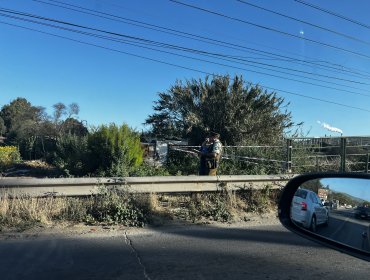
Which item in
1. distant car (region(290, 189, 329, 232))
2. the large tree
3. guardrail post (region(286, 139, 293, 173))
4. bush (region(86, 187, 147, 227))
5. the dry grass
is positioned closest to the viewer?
distant car (region(290, 189, 329, 232))

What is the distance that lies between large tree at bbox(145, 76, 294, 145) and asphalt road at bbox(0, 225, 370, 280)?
900 inches

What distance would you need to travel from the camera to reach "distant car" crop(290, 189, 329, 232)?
2699 mm

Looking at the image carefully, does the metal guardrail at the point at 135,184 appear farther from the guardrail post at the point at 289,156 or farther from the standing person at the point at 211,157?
the guardrail post at the point at 289,156

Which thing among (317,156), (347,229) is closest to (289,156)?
(317,156)

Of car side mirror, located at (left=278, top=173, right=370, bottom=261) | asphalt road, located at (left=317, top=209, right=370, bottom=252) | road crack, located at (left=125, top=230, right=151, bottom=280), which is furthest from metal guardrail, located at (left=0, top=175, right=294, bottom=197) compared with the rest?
asphalt road, located at (left=317, top=209, right=370, bottom=252)

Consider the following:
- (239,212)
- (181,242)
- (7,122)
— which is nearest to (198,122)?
(239,212)

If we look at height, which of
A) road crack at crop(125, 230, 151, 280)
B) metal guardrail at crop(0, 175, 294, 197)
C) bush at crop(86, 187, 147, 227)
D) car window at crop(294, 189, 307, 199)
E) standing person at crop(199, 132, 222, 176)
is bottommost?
road crack at crop(125, 230, 151, 280)

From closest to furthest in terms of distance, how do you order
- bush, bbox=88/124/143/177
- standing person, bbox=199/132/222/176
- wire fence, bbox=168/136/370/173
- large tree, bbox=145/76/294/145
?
1. standing person, bbox=199/132/222/176
2. bush, bbox=88/124/143/177
3. wire fence, bbox=168/136/370/173
4. large tree, bbox=145/76/294/145

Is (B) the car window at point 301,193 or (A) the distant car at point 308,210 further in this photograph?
(B) the car window at point 301,193

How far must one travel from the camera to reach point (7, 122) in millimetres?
83312

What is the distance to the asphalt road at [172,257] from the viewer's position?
17.6 ft

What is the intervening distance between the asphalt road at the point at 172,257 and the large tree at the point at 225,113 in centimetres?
2286

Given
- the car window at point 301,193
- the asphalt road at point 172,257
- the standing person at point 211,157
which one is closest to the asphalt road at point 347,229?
the car window at point 301,193

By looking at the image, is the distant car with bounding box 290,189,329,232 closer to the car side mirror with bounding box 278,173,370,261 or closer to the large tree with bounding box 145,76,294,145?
the car side mirror with bounding box 278,173,370,261
